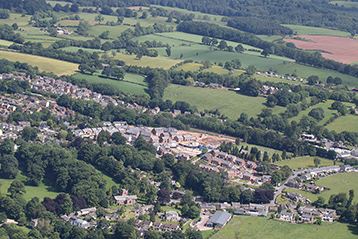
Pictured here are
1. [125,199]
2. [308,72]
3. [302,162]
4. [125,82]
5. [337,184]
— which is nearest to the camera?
[125,199]

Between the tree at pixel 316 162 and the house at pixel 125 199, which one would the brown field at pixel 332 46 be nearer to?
the tree at pixel 316 162

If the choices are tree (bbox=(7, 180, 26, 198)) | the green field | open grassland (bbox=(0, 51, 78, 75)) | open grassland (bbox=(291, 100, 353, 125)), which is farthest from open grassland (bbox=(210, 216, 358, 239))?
open grassland (bbox=(0, 51, 78, 75))

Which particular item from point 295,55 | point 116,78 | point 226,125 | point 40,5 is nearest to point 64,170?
point 226,125

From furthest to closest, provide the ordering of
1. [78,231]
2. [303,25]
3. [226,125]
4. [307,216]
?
[303,25], [226,125], [307,216], [78,231]

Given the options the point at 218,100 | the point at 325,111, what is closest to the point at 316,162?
the point at 325,111

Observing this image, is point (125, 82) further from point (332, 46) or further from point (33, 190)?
point (332, 46)

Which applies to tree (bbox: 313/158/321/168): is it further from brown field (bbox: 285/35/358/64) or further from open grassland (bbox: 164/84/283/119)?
brown field (bbox: 285/35/358/64)

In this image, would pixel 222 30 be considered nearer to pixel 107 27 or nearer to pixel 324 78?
pixel 107 27
